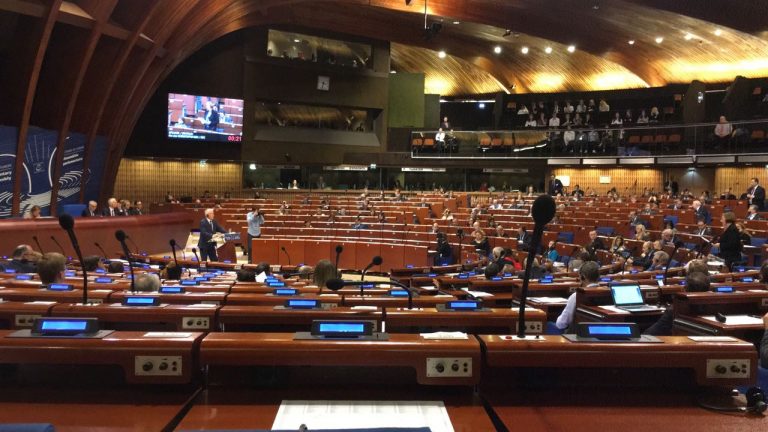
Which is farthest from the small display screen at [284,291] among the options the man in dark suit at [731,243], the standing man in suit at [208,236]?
the standing man in suit at [208,236]

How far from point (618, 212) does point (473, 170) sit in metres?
14.8

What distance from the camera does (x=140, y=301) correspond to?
3.38 metres

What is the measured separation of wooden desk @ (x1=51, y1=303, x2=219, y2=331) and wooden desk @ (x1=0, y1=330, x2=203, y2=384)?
2.74 ft

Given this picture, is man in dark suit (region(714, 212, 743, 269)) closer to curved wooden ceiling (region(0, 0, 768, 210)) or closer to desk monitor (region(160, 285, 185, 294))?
desk monitor (region(160, 285, 185, 294))

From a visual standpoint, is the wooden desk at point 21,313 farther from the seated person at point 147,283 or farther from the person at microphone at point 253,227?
the person at microphone at point 253,227

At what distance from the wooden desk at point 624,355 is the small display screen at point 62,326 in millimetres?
1529

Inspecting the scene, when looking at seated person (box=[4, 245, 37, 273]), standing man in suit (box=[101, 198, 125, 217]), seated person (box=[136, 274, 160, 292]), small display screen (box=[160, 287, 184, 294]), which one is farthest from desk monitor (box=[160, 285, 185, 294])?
standing man in suit (box=[101, 198, 125, 217])

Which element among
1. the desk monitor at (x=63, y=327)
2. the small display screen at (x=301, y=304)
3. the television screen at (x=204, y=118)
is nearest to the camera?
the desk monitor at (x=63, y=327)

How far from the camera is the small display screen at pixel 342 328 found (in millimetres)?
2305

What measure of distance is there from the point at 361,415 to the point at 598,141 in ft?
85.0

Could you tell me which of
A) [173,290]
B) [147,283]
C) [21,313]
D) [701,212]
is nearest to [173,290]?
[173,290]

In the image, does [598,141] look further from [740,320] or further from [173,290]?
[173,290]

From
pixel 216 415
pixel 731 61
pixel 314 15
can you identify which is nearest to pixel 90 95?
pixel 314 15

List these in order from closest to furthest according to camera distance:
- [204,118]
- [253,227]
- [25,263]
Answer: [25,263], [253,227], [204,118]
